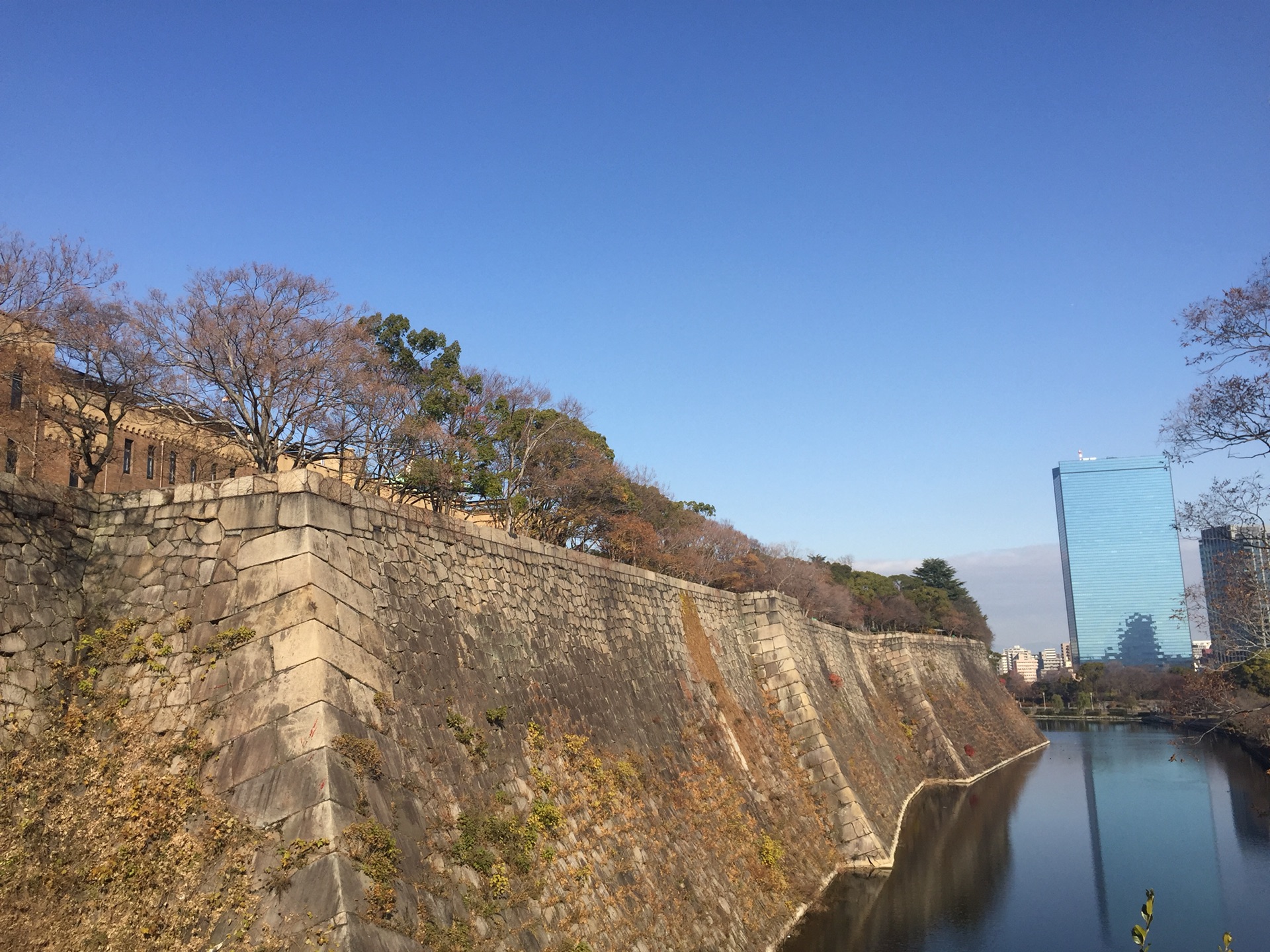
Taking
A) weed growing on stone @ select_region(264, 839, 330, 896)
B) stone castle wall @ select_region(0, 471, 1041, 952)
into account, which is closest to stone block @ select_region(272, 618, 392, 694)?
stone castle wall @ select_region(0, 471, 1041, 952)

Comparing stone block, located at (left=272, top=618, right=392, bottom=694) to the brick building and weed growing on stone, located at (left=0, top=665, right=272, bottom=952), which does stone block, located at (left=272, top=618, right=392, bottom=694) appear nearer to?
weed growing on stone, located at (left=0, top=665, right=272, bottom=952)

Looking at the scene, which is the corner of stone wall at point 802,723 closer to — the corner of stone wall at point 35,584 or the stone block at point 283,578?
the stone block at point 283,578

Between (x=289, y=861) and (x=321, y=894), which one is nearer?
(x=321, y=894)

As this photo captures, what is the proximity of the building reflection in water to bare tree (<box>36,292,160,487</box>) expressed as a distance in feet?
62.5

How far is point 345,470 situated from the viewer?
30.8m

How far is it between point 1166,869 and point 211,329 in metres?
33.2

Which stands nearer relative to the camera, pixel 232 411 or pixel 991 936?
pixel 991 936

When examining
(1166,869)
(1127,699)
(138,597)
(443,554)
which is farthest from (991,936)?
(1127,699)

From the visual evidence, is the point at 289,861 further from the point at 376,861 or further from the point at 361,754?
the point at 361,754

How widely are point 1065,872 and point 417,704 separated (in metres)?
25.6

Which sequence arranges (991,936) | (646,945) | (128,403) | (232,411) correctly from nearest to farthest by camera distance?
(646,945), (991,936), (128,403), (232,411)

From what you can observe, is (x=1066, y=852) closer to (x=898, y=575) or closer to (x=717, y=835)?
(x=717, y=835)

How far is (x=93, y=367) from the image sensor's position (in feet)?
74.6

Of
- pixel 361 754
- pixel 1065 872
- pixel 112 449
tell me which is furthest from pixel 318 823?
pixel 1065 872
